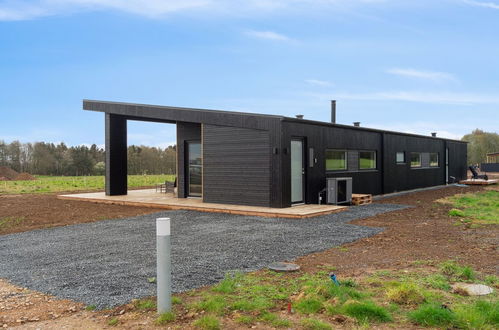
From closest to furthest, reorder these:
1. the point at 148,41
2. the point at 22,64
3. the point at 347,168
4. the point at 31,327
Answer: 1. the point at 31,327
2. the point at 148,41
3. the point at 347,168
4. the point at 22,64

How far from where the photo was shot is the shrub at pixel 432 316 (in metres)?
3.09

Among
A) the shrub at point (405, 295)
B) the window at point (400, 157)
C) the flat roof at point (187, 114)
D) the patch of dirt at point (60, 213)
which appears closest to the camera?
the shrub at point (405, 295)

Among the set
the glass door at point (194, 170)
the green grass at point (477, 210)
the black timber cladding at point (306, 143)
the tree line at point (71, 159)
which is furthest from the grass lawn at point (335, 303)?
the tree line at point (71, 159)

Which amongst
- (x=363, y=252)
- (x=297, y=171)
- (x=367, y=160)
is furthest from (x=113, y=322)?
(x=367, y=160)

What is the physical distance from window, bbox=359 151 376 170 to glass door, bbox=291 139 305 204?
12.7 ft

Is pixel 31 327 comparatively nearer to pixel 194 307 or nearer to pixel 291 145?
pixel 194 307

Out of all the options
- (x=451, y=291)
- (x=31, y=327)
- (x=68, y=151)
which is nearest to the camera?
(x=31, y=327)

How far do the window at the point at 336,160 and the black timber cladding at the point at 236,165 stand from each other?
9.24 ft

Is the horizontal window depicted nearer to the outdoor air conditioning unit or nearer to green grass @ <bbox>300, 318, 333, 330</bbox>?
the outdoor air conditioning unit

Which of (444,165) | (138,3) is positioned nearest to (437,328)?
(138,3)

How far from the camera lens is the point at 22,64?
1498 cm

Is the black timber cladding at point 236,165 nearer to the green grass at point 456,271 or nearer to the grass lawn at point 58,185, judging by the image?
the green grass at point 456,271

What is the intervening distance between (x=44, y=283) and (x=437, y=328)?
4.11 meters

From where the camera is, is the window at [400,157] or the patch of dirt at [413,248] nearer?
the patch of dirt at [413,248]
